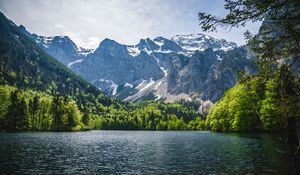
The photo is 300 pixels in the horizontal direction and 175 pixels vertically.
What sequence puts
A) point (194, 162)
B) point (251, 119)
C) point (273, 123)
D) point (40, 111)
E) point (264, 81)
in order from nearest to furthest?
1. point (264, 81)
2. point (194, 162)
3. point (273, 123)
4. point (251, 119)
5. point (40, 111)

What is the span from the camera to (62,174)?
28922 millimetres

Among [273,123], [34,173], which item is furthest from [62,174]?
[273,123]

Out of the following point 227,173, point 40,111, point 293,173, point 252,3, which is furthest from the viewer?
point 40,111

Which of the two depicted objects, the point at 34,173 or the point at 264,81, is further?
the point at 34,173

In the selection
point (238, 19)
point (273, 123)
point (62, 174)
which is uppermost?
point (238, 19)

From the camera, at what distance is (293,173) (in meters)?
26.4

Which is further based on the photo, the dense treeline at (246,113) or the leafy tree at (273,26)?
the dense treeline at (246,113)

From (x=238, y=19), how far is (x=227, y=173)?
19885 millimetres

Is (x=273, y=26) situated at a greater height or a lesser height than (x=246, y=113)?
greater

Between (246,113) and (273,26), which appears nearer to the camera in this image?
(273,26)

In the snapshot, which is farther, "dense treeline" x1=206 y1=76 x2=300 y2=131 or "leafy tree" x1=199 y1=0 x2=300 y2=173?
"dense treeline" x1=206 y1=76 x2=300 y2=131

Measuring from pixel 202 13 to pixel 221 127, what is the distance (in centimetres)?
11036

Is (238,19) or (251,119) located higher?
(238,19)

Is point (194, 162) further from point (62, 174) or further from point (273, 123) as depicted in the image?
point (273, 123)
